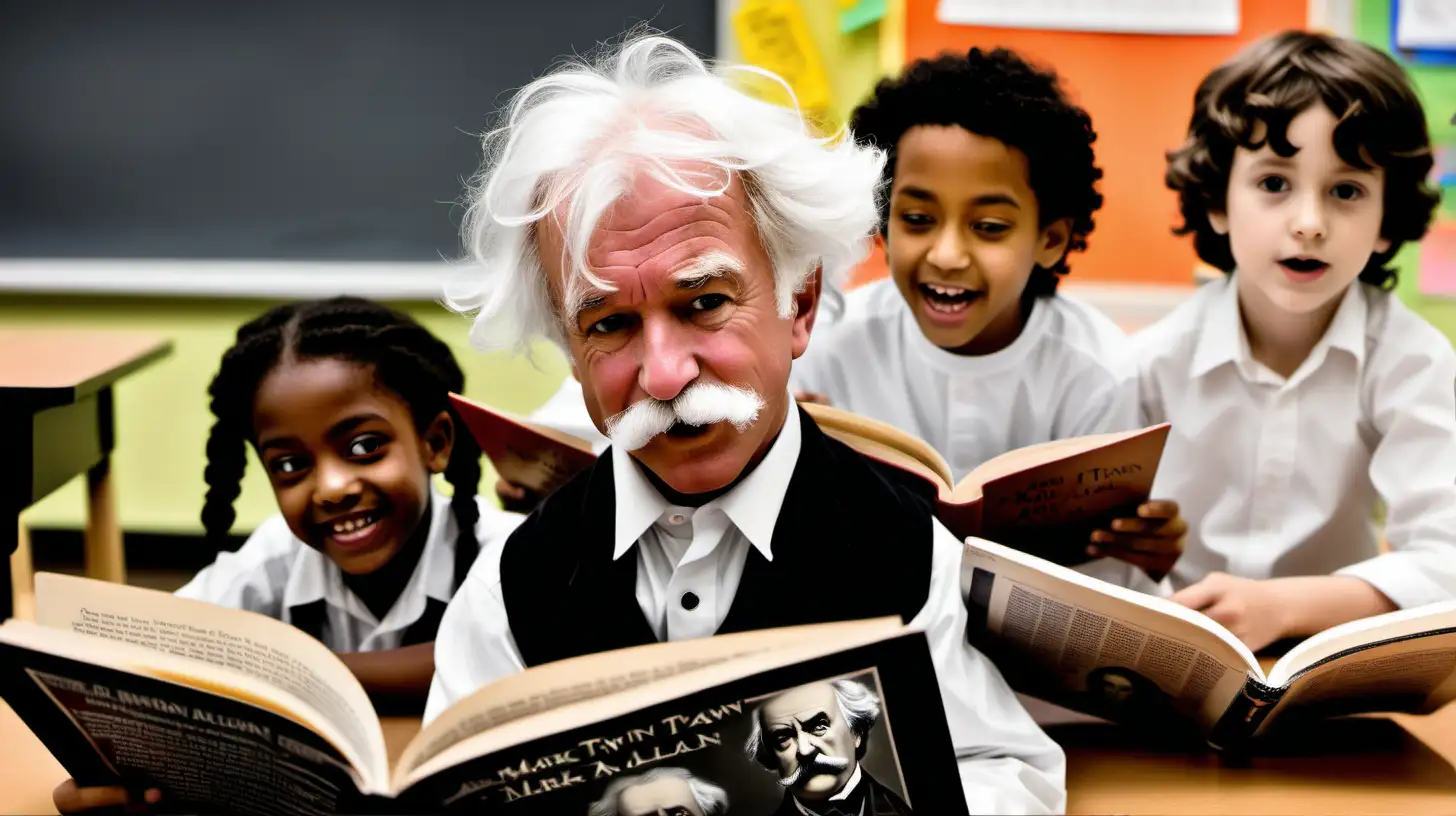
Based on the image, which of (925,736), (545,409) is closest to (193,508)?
(545,409)

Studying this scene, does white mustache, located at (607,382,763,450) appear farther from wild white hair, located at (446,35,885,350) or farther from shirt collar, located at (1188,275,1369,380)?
shirt collar, located at (1188,275,1369,380)

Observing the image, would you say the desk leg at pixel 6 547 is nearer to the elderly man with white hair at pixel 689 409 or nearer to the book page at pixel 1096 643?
the elderly man with white hair at pixel 689 409

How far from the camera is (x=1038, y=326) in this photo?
1.57 m

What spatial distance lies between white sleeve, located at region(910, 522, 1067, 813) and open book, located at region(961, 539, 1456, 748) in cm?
3

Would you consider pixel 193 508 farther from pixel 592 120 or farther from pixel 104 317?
pixel 592 120

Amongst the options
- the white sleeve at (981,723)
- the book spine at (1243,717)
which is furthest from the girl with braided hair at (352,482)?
the book spine at (1243,717)

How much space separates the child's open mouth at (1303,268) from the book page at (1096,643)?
0.53m

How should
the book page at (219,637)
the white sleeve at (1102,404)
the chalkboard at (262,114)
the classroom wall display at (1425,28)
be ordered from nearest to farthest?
1. the book page at (219,637)
2. the white sleeve at (1102,404)
3. the classroom wall display at (1425,28)
4. the chalkboard at (262,114)

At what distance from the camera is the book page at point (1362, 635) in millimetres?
992

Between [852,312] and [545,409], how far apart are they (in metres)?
0.45

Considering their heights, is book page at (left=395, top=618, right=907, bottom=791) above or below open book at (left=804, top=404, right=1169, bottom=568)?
below

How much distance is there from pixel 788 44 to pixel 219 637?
6.93ft

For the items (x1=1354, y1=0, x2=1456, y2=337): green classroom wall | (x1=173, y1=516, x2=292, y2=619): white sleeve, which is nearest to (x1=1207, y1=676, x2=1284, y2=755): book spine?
(x1=173, y1=516, x2=292, y2=619): white sleeve

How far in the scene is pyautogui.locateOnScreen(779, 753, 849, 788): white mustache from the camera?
33.1 inches
